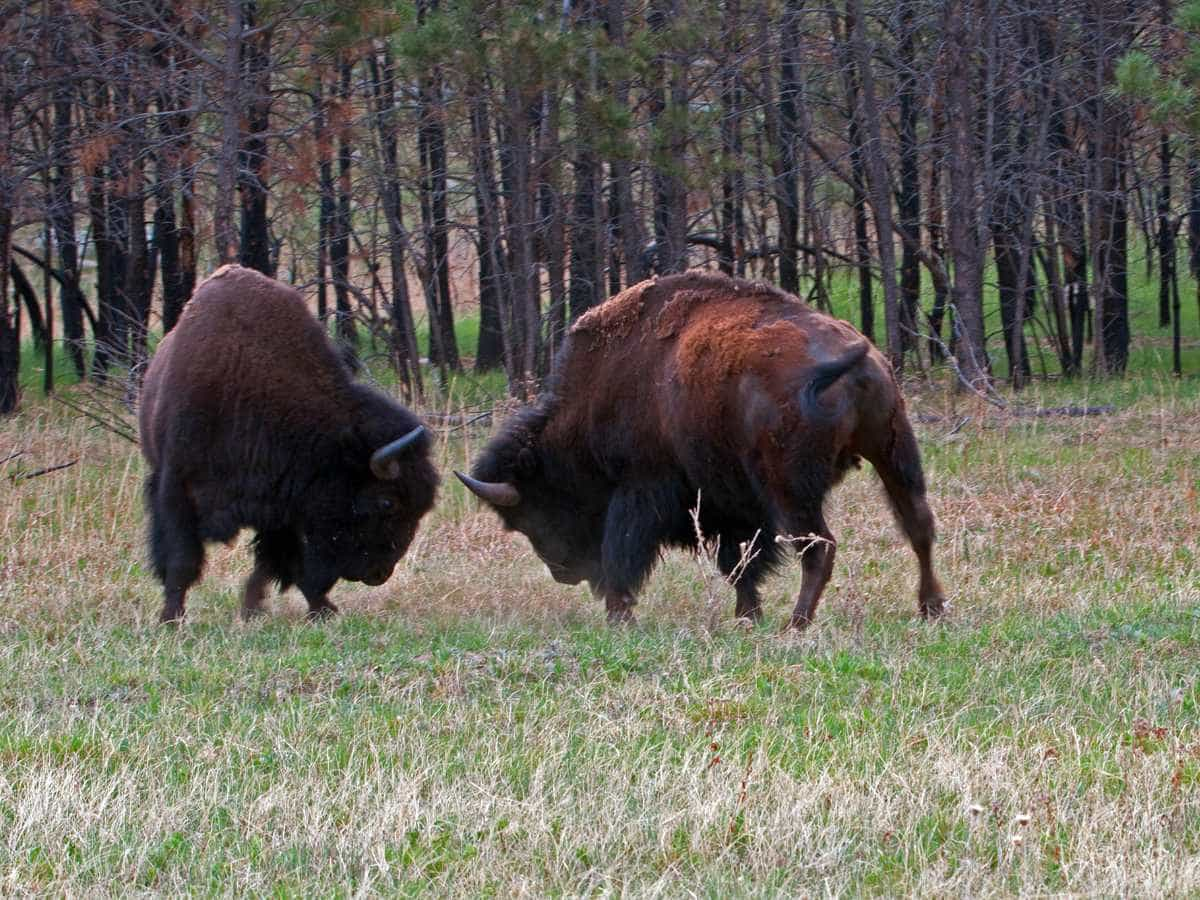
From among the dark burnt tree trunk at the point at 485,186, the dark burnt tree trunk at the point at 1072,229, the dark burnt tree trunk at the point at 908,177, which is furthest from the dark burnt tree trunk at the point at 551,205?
the dark burnt tree trunk at the point at 1072,229

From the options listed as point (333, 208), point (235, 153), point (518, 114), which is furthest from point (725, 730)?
point (333, 208)

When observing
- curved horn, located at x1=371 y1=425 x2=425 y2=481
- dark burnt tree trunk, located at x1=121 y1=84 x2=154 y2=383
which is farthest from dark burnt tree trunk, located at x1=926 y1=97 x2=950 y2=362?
curved horn, located at x1=371 y1=425 x2=425 y2=481

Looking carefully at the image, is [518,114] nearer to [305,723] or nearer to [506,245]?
[506,245]

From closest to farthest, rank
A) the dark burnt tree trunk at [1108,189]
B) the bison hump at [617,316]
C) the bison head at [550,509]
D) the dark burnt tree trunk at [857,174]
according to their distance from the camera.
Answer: the bison hump at [617,316]
the bison head at [550,509]
the dark burnt tree trunk at [1108,189]
the dark burnt tree trunk at [857,174]

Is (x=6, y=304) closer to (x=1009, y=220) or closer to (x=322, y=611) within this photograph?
(x=322, y=611)

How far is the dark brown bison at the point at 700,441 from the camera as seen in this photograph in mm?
7727

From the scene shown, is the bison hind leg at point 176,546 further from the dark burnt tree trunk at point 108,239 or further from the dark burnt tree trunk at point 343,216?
the dark burnt tree trunk at point 343,216

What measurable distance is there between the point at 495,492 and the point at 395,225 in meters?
11.3

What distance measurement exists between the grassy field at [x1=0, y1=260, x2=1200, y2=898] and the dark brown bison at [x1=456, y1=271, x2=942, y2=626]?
1.16 feet

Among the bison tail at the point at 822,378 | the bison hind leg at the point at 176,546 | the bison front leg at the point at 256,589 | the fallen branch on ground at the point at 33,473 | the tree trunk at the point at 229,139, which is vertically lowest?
the bison front leg at the point at 256,589

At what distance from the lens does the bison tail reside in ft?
24.6

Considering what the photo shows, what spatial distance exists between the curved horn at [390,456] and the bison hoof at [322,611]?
34.0 inches

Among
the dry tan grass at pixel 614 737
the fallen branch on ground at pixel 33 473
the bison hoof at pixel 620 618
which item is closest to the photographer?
the dry tan grass at pixel 614 737

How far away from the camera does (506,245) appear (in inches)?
787
